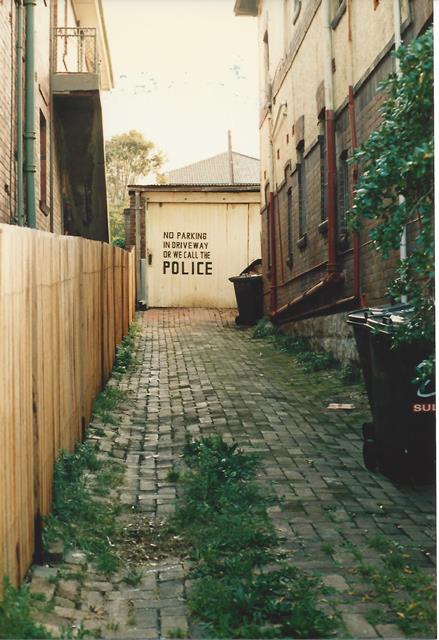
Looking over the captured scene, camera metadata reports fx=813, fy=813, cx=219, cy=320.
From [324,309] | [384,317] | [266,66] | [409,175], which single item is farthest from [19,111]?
[266,66]

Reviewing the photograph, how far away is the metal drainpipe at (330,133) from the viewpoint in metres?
12.4

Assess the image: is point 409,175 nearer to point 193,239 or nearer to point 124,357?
point 124,357

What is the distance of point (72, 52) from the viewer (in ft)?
60.2

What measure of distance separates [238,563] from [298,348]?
1002 cm

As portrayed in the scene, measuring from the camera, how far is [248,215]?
913 inches

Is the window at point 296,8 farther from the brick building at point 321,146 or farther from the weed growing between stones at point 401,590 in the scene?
the weed growing between stones at point 401,590

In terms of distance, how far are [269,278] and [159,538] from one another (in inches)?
545

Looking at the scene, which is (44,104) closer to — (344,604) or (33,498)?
(33,498)

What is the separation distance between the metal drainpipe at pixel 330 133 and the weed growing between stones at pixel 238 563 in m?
6.32

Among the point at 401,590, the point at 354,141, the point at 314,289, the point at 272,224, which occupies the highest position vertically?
the point at 354,141

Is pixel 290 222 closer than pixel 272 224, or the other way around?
pixel 290 222

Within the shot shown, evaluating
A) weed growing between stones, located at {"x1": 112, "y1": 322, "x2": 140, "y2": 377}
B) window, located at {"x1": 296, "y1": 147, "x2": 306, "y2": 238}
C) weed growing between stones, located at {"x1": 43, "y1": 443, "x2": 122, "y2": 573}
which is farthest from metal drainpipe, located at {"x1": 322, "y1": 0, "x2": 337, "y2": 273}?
weed growing between stones, located at {"x1": 43, "y1": 443, "x2": 122, "y2": 573}

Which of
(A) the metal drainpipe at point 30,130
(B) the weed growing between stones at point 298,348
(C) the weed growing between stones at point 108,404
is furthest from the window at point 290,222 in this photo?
(C) the weed growing between stones at point 108,404

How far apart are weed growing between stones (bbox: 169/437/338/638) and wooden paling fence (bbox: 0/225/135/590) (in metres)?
0.94
